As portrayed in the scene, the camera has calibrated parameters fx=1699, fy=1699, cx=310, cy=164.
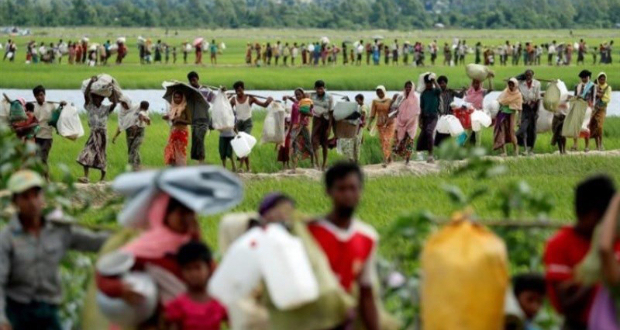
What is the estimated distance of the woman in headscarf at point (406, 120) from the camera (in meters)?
21.6

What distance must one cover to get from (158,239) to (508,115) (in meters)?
16.4

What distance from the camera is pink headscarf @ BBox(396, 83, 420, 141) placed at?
2167 centimetres

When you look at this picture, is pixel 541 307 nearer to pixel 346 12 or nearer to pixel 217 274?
pixel 217 274

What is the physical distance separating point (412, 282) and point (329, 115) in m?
13.8

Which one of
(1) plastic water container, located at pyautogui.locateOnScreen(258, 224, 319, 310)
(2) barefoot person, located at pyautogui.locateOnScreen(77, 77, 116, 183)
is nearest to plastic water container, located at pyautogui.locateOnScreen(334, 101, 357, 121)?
(2) barefoot person, located at pyautogui.locateOnScreen(77, 77, 116, 183)

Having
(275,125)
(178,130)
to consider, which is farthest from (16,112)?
(275,125)

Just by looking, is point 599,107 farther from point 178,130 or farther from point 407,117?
point 178,130

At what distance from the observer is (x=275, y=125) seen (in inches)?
842

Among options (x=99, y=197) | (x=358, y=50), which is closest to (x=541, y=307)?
(x=99, y=197)

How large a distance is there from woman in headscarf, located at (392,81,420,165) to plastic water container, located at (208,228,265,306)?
15013 mm

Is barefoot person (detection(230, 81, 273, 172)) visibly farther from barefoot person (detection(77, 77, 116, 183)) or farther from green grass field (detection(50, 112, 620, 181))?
barefoot person (detection(77, 77, 116, 183))

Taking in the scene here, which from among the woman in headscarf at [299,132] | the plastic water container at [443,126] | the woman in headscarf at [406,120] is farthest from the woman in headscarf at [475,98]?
the woman in headscarf at [299,132]

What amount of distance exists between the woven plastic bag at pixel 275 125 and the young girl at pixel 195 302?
47.4 feet

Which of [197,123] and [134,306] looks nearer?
[134,306]
